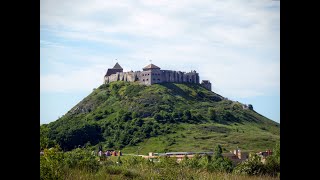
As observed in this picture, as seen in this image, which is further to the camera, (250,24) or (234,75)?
(250,24)

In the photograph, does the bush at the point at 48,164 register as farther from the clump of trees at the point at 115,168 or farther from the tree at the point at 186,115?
the tree at the point at 186,115

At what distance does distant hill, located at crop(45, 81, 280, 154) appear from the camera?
18.6m

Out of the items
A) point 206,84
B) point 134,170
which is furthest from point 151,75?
point 134,170

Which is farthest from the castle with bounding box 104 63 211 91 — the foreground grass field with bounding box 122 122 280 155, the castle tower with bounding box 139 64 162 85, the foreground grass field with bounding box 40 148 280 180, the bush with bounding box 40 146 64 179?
the bush with bounding box 40 146 64 179

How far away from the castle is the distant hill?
1.74 ft

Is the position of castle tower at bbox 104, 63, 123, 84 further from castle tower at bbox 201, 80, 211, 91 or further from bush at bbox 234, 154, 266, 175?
bush at bbox 234, 154, 266, 175

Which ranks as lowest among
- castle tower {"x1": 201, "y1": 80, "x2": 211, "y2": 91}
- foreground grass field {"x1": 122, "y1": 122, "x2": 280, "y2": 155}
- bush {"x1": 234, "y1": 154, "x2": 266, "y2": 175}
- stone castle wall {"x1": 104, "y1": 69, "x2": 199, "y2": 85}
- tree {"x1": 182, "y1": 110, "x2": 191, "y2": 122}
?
foreground grass field {"x1": 122, "y1": 122, "x2": 280, "y2": 155}

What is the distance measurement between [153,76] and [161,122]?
5330mm

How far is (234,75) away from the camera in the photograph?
2056 centimetres

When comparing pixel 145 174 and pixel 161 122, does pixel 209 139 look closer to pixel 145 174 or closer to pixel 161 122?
pixel 161 122

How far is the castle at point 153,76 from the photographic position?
27.8m
